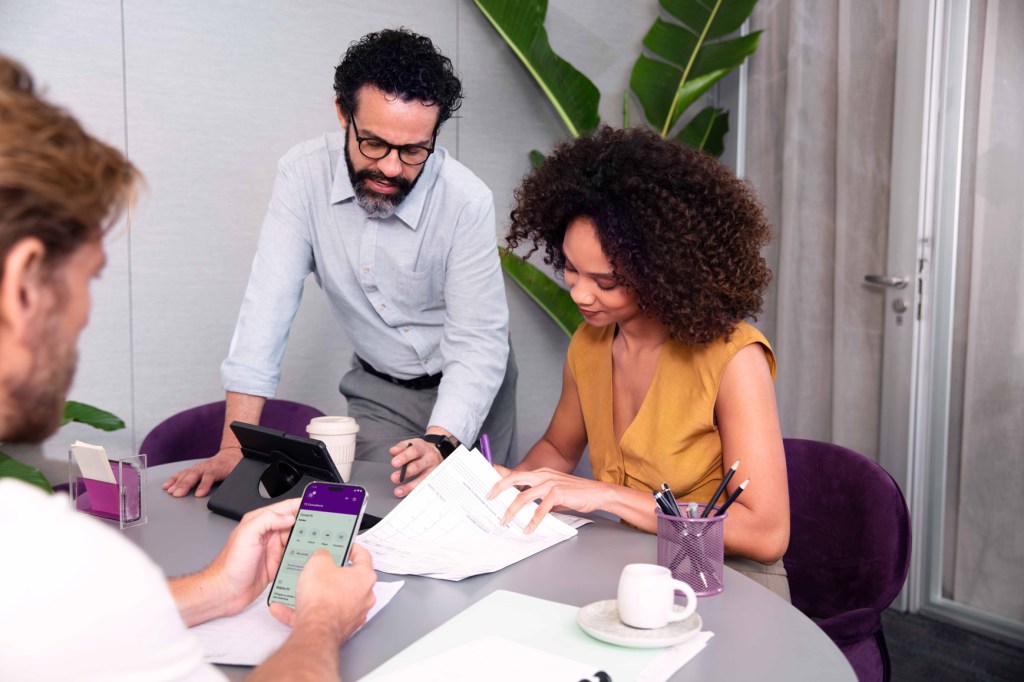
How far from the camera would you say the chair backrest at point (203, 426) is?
245 cm

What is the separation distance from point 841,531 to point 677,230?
26.0 inches

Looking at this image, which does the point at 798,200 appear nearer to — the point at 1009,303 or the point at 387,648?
the point at 1009,303

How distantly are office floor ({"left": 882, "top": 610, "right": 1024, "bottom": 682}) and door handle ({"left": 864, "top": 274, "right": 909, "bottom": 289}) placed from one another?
114 centimetres

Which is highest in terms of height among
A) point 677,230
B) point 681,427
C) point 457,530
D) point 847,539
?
point 677,230

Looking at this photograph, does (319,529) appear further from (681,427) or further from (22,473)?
(22,473)

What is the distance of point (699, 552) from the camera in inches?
47.0

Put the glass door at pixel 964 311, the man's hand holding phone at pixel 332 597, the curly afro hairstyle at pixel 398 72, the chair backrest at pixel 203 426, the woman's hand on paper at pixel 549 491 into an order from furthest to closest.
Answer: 1. the glass door at pixel 964 311
2. the chair backrest at pixel 203 426
3. the curly afro hairstyle at pixel 398 72
4. the woman's hand on paper at pixel 549 491
5. the man's hand holding phone at pixel 332 597

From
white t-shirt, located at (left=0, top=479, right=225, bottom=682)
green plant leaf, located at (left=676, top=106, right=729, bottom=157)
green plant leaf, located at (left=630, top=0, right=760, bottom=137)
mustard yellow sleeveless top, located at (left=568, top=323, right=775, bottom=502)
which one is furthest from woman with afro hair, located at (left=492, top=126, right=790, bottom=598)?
green plant leaf, located at (left=676, top=106, right=729, bottom=157)

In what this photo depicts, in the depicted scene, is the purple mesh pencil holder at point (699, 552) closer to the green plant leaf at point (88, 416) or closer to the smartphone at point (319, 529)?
the smartphone at point (319, 529)

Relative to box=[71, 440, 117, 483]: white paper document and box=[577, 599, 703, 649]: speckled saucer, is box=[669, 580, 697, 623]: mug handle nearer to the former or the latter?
box=[577, 599, 703, 649]: speckled saucer

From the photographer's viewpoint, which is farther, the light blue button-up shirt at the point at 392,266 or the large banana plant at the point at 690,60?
the large banana plant at the point at 690,60

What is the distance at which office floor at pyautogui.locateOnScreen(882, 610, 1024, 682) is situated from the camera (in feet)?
8.64

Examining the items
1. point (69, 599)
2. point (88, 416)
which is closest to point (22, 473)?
point (88, 416)

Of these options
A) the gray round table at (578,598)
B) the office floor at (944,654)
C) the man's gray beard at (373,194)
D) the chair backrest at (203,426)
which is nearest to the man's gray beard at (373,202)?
the man's gray beard at (373,194)
